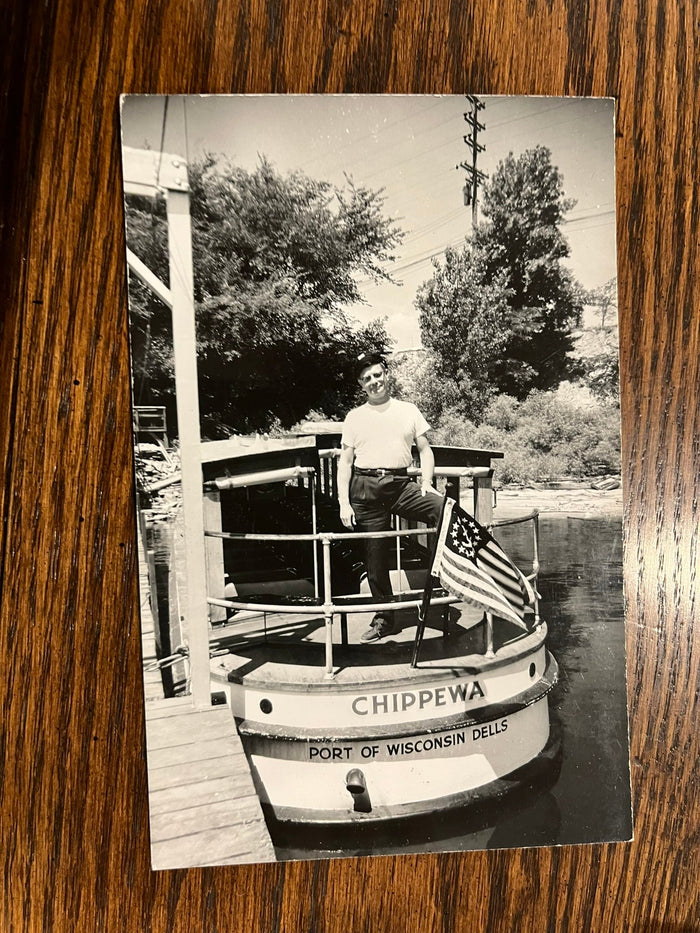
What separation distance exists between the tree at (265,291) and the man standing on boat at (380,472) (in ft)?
0.13

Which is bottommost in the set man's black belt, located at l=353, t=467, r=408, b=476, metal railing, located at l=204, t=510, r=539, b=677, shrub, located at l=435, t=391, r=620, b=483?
metal railing, located at l=204, t=510, r=539, b=677

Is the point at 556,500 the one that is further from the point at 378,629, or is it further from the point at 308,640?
the point at 308,640

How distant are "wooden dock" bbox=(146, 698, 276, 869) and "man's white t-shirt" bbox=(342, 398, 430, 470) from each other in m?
0.47

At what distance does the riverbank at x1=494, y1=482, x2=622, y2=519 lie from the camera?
1.03 meters

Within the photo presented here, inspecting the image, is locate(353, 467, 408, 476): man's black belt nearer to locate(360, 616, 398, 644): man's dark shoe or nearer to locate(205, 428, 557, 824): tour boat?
locate(205, 428, 557, 824): tour boat

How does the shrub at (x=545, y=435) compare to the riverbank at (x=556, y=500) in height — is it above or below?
above

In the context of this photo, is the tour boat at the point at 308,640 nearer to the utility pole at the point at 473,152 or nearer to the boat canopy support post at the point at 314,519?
the boat canopy support post at the point at 314,519

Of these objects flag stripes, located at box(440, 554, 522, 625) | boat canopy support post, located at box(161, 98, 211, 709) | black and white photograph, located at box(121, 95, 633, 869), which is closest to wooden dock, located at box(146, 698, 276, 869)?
black and white photograph, located at box(121, 95, 633, 869)

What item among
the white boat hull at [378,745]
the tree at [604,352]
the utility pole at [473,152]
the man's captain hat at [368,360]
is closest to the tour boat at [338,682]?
the white boat hull at [378,745]

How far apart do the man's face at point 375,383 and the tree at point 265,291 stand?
0.07 ft

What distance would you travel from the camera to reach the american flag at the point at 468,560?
40.0 inches

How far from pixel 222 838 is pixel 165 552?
0.44 metres

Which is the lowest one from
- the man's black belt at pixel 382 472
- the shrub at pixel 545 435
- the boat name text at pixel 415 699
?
the boat name text at pixel 415 699

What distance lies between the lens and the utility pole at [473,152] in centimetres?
101
